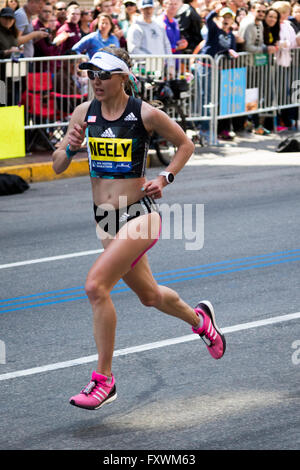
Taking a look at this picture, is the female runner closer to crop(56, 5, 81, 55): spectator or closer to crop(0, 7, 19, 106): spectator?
crop(0, 7, 19, 106): spectator

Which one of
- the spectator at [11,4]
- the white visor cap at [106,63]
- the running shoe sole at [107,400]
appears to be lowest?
the running shoe sole at [107,400]

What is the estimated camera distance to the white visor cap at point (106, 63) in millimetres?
5512

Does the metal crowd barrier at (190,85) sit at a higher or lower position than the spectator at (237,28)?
lower

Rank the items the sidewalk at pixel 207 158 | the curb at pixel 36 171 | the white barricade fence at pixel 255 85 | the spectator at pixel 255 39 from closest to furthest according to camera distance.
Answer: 1. the curb at pixel 36 171
2. the sidewalk at pixel 207 158
3. the white barricade fence at pixel 255 85
4. the spectator at pixel 255 39

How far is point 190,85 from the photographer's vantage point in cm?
1611

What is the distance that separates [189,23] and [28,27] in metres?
3.65

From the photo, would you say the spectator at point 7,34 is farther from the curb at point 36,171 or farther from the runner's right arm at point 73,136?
the runner's right arm at point 73,136

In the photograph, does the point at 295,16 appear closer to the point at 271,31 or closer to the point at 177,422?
the point at 271,31

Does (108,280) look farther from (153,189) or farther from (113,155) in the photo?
(113,155)

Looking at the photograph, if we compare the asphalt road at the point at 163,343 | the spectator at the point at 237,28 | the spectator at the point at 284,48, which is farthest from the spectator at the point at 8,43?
the spectator at the point at 284,48

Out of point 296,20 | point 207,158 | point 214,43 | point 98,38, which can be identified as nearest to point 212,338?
point 98,38

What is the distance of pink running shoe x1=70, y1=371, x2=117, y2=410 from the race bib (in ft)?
4.01

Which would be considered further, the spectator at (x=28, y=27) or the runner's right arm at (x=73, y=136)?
the spectator at (x=28, y=27)

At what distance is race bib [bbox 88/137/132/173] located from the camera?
5.60 m
